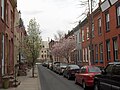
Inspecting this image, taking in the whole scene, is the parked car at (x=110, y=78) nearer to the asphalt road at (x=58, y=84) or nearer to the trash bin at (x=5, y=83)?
the asphalt road at (x=58, y=84)

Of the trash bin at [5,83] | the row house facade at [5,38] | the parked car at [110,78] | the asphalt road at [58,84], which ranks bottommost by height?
the asphalt road at [58,84]

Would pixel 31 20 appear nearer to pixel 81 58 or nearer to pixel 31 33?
pixel 31 33

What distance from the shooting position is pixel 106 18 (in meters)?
29.0

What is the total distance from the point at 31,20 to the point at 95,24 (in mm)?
8374

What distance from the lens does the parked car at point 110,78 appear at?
11.2m

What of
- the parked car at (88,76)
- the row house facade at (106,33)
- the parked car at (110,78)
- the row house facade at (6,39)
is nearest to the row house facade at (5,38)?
the row house facade at (6,39)

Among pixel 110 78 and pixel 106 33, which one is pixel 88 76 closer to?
pixel 110 78

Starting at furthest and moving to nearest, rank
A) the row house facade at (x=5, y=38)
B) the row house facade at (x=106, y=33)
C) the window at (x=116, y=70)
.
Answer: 1. the row house facade at (x=106, y=33)
2. the row house facade at (x=5, y=38)
3. the window at (x=116, y=70)

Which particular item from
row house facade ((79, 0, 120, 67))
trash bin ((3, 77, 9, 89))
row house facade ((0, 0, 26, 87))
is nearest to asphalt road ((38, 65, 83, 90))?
trash bin ((3, 77, 9, 89))

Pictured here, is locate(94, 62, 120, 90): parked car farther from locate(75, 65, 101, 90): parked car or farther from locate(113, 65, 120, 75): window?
locate(75, 65, 101, 90): parked car

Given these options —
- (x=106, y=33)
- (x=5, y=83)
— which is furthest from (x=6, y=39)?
(x=106, y=33)

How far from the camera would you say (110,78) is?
11.9 m

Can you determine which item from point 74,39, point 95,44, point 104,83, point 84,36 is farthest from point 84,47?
point 104,83

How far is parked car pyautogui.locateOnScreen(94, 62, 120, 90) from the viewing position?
36.8ft
